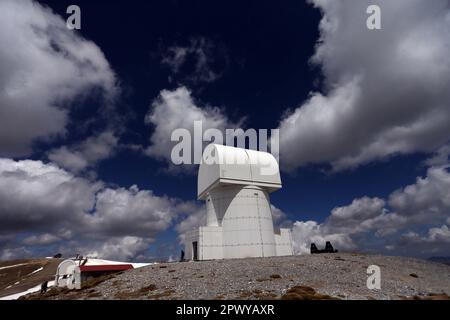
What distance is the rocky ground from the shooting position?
49.2 feet

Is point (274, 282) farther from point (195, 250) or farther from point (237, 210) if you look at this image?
point (195, 250)

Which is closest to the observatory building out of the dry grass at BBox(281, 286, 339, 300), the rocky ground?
the rocky ground

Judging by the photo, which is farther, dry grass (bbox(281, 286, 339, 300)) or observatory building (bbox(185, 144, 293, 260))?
observatory building (bbox(185, 144, 293, 260))

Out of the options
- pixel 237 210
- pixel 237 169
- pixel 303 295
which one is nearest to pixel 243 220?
pixel 237 210

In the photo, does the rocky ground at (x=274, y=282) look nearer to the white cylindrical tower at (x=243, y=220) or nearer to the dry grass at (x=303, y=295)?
the dry grass at (x=303, y=295)

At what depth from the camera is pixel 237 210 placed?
32750 mm

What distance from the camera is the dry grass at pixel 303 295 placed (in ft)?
44.7

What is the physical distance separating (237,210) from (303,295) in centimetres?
1888

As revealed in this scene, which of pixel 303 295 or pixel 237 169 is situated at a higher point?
pixel 237 169

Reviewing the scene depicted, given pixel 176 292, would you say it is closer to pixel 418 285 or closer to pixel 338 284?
pixel 338 284

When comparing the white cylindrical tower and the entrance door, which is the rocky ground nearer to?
the white cylindrical tower

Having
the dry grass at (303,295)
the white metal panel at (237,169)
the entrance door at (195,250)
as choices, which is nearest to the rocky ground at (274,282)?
the dry grass at (303,295)
